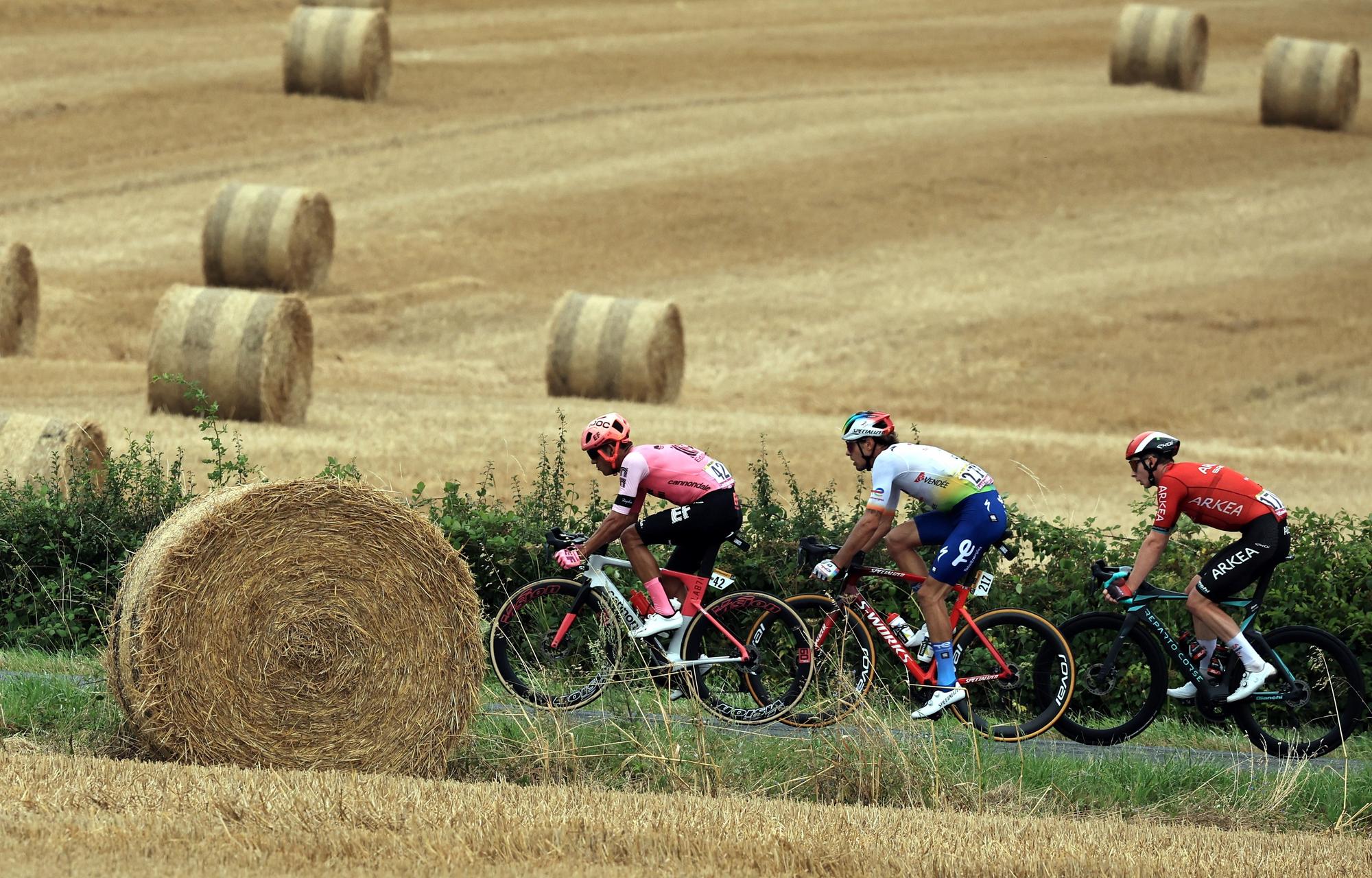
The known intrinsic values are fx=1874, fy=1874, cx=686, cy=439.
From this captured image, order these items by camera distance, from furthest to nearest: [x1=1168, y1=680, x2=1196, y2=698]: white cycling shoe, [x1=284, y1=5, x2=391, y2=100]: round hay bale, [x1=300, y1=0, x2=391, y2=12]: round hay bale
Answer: [x1=300, y1=0, x2=391, y2=12]: round hay bale, [x1=284, y1=5, x2=391, y2=100]: round hay bale, [x1=1168, y1=680, x2=1196, y2=698]: white cycling shoe

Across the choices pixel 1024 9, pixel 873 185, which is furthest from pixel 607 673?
pixel 1024 9

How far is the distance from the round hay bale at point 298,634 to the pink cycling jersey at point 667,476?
1385 mm

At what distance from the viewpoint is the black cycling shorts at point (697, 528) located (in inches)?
441

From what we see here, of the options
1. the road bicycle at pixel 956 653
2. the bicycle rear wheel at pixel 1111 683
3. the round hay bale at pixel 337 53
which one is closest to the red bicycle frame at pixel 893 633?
the road bicycle at pixel 956 653

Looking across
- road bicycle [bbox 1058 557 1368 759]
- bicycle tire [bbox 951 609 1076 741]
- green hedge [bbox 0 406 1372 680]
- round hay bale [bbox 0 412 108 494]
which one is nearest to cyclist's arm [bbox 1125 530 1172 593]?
road bicycle [bbox 1058 557 1368 759]

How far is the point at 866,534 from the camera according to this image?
11.0 meters

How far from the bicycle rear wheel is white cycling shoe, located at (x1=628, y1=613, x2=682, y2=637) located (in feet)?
7.75

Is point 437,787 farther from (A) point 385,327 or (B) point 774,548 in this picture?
(A) point 385,327

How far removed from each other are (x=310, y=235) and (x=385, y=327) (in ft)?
7.62

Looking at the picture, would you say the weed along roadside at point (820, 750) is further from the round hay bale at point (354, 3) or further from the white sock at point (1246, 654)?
the round hay bale at point (354, 3)

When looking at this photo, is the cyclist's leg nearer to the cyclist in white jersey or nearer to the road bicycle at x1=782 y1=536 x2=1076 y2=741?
the road bicycle at x1=782 y1=536 x2=1076 y2=741

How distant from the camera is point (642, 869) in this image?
793 cm

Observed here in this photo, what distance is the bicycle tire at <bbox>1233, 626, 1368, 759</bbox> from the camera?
436 inches

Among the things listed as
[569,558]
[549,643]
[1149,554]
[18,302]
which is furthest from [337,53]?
[1149,554]
